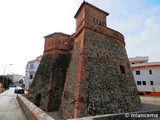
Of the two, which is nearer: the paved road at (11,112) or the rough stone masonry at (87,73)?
the paved road at (11,112)

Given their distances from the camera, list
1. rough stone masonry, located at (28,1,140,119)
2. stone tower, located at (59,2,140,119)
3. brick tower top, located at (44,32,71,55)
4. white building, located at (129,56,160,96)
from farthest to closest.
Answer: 1. white building, located at (129,56,160,96)
2. brick tower top, located at (44,32,71,55)
3. rough stone masonry, located at (28,1,140,119)
4. stone tower, located at (59,2,140,119)

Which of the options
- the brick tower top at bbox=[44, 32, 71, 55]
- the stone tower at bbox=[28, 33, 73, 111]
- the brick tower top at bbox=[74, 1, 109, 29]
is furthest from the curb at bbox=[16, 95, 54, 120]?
the brick tower top at bbox=[44, 32, 71, 55]

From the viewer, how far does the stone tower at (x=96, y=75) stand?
9.15 metres

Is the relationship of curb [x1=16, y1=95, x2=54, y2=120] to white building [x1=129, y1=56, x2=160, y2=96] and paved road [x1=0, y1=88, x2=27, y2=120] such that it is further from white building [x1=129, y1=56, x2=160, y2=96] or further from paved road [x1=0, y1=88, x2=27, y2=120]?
white building [x1=129, y1=56, x2=160, y2=96]

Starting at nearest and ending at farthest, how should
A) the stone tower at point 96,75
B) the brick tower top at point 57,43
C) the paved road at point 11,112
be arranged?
the paved road at point 11,112 → the stone tower at point 96,75 → the brick tower top at point 57,43

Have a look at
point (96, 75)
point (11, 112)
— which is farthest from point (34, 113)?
point (96, 75)

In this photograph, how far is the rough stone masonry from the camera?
9.37 metres

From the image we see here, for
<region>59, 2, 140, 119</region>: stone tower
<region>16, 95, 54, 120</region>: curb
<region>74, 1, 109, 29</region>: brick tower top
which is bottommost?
<region>16, 95, 54, 120</region>: curb

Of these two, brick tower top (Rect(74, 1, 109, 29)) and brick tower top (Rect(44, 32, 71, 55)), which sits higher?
brick tower top (Rect(74, 1, 109, 29))

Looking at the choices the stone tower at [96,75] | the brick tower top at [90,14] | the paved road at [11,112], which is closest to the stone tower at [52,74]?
the paved road at [11,112]

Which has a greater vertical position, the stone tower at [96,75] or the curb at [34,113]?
→ the stone tower at [96,75]

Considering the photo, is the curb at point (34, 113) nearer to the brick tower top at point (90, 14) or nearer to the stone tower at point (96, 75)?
the stone tower at point (96, 75)

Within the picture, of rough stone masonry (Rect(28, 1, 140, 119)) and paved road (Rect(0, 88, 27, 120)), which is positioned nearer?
paved road (Rect(0, 88, 27, 120))

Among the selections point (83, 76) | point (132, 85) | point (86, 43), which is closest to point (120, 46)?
point (132, 85)
